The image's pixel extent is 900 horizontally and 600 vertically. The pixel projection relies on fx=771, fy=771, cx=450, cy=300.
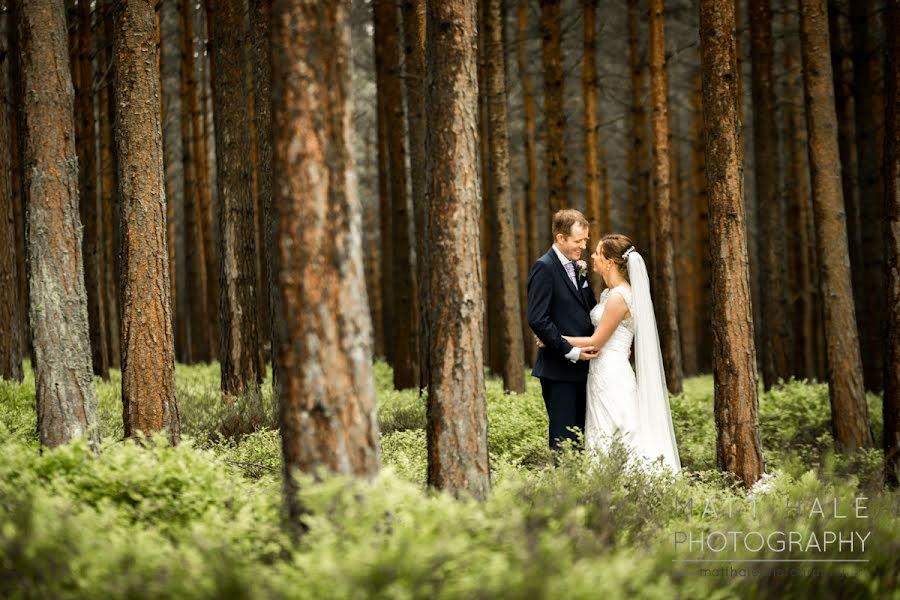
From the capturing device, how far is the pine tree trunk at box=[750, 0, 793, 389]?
46.4ft

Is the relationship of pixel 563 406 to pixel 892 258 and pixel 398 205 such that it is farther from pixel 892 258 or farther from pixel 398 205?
pixel 398 205

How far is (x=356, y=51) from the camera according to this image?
2208 centimetres

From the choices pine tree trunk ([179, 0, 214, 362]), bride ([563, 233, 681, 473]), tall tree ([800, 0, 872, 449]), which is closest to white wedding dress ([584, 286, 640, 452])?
bride ([563, 233, 681, 473])

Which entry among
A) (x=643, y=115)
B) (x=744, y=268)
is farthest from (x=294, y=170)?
(x=643, y=115)

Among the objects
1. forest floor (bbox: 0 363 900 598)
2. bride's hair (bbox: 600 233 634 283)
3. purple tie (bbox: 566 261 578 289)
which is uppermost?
bride's hair (bbox: 600 233 634 283)

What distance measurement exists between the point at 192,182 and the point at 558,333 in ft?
42.4

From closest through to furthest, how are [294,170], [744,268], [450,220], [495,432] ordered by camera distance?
1. [294,170]
2. [450,220]
3. [744,268]
4. [495,432]

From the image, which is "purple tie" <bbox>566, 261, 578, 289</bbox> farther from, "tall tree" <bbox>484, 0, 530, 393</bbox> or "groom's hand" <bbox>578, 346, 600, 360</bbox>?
"tall tree" <bbox>484, 0, 530, 393</bbox>

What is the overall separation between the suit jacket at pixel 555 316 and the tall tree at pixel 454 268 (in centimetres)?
192

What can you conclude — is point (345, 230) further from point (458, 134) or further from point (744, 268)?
point (744, 268)

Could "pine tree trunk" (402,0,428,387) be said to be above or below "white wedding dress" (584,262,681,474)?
above

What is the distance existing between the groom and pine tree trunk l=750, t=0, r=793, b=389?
7978 mm

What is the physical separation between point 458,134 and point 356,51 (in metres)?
17.9

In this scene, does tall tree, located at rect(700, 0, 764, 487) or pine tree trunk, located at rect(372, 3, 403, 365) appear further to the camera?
pine tree trunk, located at rect(372, 3, 403, 365)
